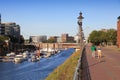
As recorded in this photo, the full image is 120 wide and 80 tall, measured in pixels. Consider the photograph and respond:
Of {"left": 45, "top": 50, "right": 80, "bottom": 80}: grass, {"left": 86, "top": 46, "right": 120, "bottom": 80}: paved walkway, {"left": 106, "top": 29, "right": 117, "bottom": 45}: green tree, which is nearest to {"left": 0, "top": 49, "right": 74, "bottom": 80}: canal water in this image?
{"left": 86, "top": 46, "right": 120, "bottom": 80}: paved walkway

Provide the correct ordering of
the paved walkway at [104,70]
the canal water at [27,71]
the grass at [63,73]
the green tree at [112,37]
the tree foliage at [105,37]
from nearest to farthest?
the paved walkway at [104,70] → the grass at [63,73] → the canal water at [27,71] → the green tree at [112,37] → the tree foliage at [105,37]

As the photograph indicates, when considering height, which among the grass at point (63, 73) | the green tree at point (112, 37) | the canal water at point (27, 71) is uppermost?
the green tree at point (112, 37)

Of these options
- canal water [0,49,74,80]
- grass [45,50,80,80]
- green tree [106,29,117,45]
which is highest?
green tree [106,29,117,45]

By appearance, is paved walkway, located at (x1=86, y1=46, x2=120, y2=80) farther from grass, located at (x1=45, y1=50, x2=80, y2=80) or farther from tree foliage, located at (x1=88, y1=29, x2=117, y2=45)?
tree foliage, located at (x1=88, y1=29, x2=117, y2=45)

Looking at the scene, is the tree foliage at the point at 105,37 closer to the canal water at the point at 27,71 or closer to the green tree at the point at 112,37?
the green tree at the point at 112,37

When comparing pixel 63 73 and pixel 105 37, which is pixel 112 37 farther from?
pixel 63 73

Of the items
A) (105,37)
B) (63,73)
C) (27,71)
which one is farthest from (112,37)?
(63,73)

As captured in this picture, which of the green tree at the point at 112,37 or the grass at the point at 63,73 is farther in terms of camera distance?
the green tree at the point at 112,37

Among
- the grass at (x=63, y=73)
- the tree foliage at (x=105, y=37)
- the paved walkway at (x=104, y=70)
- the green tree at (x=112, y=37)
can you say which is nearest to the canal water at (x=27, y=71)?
the paved walkway at (x=104, y=70)

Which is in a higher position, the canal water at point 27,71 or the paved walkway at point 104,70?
the paved walkway at point 104,70

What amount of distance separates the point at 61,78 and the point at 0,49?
5420 inches

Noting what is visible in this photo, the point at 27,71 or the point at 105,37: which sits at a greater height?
the point at 105,37

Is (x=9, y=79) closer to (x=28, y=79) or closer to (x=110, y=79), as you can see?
(x=28, y=79)

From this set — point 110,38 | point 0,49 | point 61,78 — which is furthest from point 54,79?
point 110,38
